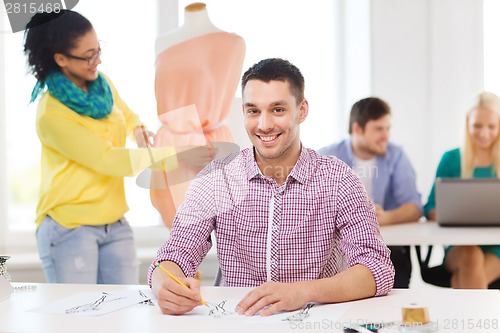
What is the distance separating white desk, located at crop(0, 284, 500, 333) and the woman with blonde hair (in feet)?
5.36

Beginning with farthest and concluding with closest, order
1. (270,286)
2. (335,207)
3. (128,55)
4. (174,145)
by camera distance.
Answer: (128,55) < (174,145) < (335,207) < (270,286)

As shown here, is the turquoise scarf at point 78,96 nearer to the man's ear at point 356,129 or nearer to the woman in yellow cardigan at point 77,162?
the woman in yellow cardigan at point 77,162

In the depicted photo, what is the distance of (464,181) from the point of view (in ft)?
11.2

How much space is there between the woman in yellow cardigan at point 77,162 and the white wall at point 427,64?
196 centimetres

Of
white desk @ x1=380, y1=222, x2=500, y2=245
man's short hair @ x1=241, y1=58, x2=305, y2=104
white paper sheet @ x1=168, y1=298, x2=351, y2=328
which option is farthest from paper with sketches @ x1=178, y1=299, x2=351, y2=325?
white desk @ x1=380, y1=222, x2=500, y2=245

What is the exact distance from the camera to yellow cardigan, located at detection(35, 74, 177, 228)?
2910 mm

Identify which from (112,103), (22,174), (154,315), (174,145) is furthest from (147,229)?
(154,315)

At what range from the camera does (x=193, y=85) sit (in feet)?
10.9

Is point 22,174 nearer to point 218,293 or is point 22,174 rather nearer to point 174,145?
point 174,145

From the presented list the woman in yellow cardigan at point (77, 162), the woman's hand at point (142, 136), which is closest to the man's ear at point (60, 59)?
the woman in yellow cardigan at point (77, 162)

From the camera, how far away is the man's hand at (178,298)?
183 cm

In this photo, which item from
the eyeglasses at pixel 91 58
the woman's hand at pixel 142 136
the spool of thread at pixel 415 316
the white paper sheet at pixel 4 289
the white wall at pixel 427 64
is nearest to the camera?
the spool of thread at pixel 415 316

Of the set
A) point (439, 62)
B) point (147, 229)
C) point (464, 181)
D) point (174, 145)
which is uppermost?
point (439, 62)

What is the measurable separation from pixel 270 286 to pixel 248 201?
445 mm
